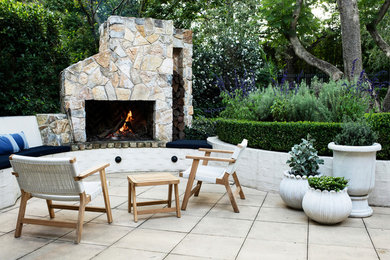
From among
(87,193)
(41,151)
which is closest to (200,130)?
(41,151)

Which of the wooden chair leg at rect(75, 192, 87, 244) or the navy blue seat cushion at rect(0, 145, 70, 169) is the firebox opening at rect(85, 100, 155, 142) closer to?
the navy blue seat cushion at rect(0, 145, 70, 169)

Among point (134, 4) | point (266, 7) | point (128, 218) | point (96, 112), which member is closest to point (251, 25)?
point (266, 7)

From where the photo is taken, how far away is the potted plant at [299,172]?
421 cm

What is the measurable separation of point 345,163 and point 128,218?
2.51m

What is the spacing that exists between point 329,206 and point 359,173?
71cm

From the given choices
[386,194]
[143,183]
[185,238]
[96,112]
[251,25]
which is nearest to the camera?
[185,238]

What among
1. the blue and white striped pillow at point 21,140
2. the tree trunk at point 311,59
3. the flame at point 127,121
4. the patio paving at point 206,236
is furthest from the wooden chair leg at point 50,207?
the tree trunk at point 311,59

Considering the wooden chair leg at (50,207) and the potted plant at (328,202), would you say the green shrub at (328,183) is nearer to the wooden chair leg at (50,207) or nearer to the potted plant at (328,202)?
the potted plant at (328,202)

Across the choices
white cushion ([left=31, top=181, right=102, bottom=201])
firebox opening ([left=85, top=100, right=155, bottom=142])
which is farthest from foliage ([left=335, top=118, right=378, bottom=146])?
firebox opening ([left=85, top=100, right=155, bottom=142])

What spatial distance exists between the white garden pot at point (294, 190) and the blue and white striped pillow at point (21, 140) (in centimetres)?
375

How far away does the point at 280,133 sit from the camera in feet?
16.6

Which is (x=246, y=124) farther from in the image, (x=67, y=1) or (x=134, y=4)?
(x=134, y=4)

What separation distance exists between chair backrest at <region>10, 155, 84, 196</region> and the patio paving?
1.55 feet

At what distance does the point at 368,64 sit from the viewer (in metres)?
14.0
